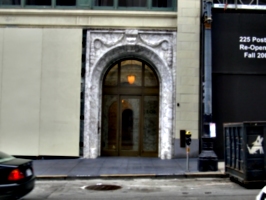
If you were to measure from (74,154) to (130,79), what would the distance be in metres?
4.18

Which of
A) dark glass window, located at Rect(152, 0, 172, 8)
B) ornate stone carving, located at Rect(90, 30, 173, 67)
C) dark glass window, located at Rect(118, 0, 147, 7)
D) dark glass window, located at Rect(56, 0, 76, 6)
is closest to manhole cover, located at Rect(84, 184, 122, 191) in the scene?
ornate stone carving, located at Rect(90, 30, 173, 67)

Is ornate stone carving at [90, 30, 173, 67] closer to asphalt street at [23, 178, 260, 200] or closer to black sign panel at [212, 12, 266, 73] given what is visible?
black sign panel at [212, 12, 266, 73]

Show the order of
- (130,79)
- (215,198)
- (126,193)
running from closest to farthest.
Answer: (215,198) < (126,193) < (130,79)

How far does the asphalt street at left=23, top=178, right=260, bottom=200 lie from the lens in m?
8.65

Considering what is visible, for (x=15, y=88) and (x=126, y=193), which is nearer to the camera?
(x=126, y=193)

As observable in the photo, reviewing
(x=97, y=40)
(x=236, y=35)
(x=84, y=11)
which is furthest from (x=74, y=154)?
(x=236, y=35)

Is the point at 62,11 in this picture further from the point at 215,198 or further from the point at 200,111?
the point at 215,198

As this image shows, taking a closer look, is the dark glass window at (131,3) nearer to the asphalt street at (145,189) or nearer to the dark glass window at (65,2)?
the dark glass window at (65,2)

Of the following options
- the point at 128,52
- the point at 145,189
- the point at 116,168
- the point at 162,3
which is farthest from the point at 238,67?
the point at 145,189

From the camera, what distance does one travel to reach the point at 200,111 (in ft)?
50.0

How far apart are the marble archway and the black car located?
26.0ft

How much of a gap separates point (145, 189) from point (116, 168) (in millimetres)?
3268

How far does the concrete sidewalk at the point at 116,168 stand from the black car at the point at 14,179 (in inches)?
155

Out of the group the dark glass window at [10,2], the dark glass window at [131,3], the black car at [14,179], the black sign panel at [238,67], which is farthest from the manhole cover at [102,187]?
the dark glass window at [10,2]
